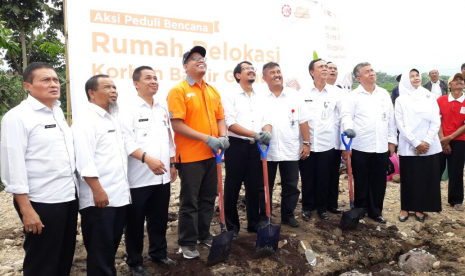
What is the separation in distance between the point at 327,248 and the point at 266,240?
0.73 metres

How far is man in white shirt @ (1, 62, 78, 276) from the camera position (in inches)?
84.4

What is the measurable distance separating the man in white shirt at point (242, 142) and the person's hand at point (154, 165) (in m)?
1.02

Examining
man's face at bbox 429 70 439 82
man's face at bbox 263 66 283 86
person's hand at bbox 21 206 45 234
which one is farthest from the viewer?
man's face at bbox 429 70 439 82

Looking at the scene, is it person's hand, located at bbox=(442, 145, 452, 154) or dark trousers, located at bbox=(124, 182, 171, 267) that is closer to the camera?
dark trousers, located at bbox=(124, 182, 171, 267)

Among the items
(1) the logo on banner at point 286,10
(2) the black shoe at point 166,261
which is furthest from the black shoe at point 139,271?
(1) the logo on banner at point 286,10

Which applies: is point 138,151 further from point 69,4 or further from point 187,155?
point 69,4

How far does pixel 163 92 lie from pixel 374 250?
10.6 ft

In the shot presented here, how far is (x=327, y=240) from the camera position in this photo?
3.72 m

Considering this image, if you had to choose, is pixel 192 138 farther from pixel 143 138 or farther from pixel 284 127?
pixel 284 127

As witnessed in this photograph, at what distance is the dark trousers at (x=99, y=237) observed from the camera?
2.51 m

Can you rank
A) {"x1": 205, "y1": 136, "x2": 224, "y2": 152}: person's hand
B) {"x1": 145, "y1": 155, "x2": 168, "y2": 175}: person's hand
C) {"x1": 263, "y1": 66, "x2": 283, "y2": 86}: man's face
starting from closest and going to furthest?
{"x1": 145, "y1": 155, "x2": 168, "y2": 175}: person's hand
{"x1": 205, "y1": 136, "x2": 224, "y2": 152}: person's hand
{"x1": 263, "y1": 66, "x2": 283, "y2": 86}: man's face

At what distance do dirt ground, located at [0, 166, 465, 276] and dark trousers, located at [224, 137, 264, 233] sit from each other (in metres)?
0.32

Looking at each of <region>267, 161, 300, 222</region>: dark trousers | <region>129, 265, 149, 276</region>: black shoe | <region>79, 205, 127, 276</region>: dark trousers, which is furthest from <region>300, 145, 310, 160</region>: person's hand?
<region>79, 205, 127, 276</region>: dark trousers

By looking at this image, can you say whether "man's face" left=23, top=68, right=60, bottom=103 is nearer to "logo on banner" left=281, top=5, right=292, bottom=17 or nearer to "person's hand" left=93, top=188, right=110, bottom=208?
"person's hand" left=93, top=188, right=110, bottom=208
